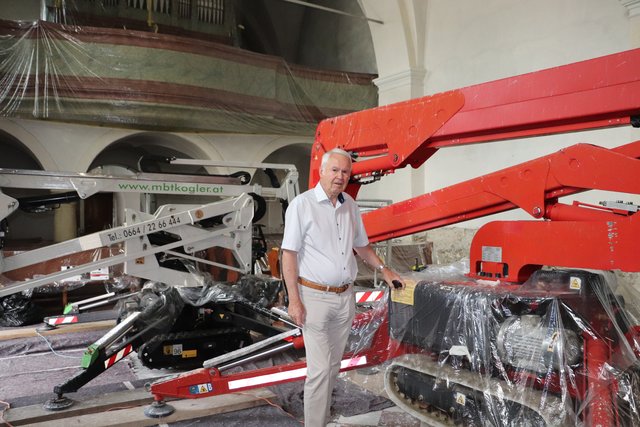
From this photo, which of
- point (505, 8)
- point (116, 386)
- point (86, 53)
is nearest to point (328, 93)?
point (505, 8)

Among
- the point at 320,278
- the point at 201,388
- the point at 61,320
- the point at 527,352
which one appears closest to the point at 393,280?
the point at 320,278

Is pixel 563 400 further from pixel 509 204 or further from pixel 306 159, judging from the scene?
pixel 306 159

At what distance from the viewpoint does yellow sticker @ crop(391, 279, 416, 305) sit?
374cm

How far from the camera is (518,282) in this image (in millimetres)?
3645

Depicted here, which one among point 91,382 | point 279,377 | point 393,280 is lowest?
point 91,382

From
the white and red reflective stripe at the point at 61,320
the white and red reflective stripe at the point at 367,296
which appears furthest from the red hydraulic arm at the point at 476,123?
the white and red reflective stripe at the point at 61,320

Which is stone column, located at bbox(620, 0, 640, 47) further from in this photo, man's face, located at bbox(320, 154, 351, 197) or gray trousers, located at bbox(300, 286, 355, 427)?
gray trousers, located at bbox(300, 286, 355, 427)

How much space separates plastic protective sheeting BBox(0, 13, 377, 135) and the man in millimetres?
8483

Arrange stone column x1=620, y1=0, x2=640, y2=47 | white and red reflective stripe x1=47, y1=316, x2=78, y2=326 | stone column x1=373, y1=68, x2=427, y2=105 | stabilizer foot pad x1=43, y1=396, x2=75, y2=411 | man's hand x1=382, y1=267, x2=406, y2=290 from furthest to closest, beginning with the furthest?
stone column x1=373, y1=68, x2=427, y2=105, stone column x1=620, y1=0, x2=640, y2=47, white and red reflective stripe x1=47, y1=316, x2=78, y2=326, stabilizer foot pad x1=43, y1=396, x2=75, y2=411, man's hand x1=382, y1=267, x2=406, y2=290

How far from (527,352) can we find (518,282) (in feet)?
2.19

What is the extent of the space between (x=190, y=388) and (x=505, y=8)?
9.33 meters

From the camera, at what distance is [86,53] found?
10430 mm

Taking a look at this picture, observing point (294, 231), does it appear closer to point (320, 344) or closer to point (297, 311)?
point (297, 311)

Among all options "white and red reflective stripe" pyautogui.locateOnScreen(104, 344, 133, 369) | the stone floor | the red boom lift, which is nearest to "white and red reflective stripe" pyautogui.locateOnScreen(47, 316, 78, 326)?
the stone floor
